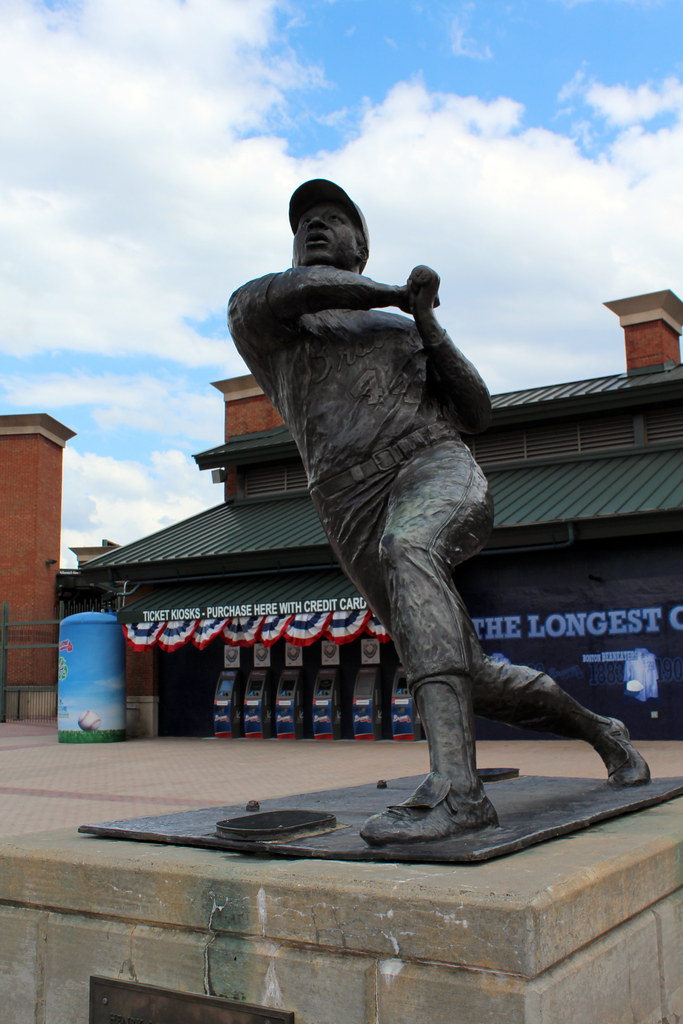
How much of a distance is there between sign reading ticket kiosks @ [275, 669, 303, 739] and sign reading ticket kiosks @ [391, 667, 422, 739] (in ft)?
6.09

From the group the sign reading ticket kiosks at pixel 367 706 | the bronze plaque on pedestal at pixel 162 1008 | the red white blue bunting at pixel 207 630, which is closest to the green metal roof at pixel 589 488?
the sign reading ticket kiosks at pixel 367 706

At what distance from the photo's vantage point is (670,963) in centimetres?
250

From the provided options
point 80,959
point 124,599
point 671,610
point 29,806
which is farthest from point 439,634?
point 124,599

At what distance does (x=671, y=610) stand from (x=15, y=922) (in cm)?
1234

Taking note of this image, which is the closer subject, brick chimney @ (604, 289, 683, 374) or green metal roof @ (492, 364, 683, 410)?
green metal roof @ (492, 364, 683, 410)

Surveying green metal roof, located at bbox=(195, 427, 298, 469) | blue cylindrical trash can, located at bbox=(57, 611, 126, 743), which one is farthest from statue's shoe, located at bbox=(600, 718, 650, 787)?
green metal roof, located at bbox=(195, 427, 298, 469)

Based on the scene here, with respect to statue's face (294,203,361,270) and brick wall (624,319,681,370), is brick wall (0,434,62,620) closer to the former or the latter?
brick wall (624,319,681,370)

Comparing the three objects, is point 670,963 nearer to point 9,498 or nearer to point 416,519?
point 416,519

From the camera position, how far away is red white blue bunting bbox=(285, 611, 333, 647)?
49.1 ft

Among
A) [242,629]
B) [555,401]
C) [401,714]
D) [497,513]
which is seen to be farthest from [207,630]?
[555,401]

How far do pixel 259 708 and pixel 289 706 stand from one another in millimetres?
679

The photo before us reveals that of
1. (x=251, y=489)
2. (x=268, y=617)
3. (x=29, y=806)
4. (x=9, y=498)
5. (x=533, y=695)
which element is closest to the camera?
(x=533, y=695)

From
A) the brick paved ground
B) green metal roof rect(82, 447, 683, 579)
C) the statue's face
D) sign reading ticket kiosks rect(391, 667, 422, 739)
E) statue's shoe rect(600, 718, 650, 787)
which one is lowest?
the brick paved ground

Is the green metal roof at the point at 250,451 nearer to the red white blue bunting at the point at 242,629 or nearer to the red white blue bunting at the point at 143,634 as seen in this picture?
the red white blue bunting at the point at 242,629
